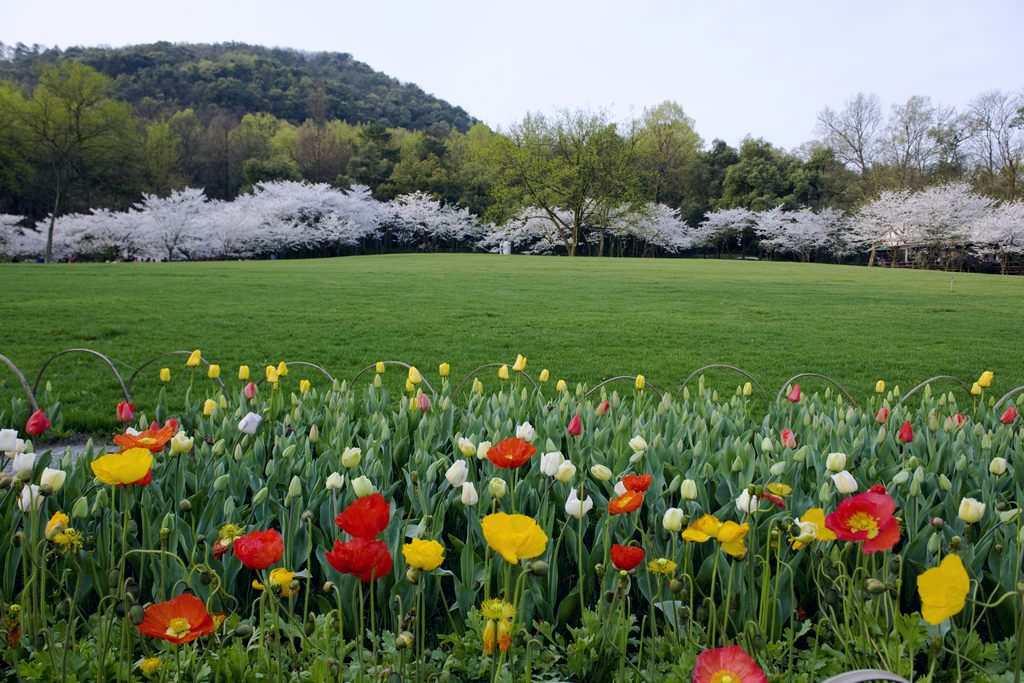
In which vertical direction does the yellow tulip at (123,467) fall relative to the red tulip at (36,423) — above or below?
above

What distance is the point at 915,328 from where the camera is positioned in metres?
10.1

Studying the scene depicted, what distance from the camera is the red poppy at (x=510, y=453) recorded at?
1646mm

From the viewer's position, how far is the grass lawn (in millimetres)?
6762

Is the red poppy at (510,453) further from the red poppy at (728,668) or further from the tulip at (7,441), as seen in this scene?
the tulip at (7,441)

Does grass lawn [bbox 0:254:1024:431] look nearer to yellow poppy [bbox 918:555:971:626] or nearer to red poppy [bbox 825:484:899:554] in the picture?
red poppy [bbox 825:484:899:554]

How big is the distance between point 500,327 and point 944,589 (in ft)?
27.7

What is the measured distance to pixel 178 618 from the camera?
102 cm

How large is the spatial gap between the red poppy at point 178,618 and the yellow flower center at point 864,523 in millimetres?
1097

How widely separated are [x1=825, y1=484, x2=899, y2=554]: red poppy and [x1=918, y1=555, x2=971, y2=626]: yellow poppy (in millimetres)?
217

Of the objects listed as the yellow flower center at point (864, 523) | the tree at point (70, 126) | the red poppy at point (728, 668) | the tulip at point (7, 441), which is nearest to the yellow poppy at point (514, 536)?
the red poppy at point (728, 668)

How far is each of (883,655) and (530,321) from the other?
8.54 metres

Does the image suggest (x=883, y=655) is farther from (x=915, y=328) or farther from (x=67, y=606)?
(x=915, y=328)

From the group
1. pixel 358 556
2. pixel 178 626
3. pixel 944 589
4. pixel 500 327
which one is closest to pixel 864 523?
pixel 944 589

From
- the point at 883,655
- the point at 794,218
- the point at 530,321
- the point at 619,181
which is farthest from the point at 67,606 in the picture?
the point at 794,218
